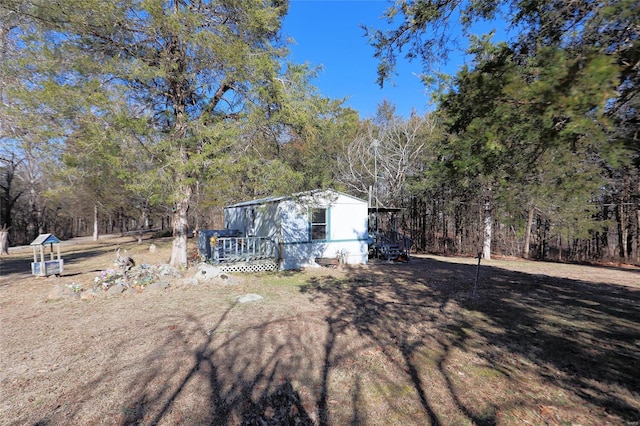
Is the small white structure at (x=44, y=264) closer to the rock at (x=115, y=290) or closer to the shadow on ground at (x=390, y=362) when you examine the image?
the rock at (x=115, y=290)

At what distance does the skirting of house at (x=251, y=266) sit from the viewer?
10.3 m

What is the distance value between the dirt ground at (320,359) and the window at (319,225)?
4657 mm

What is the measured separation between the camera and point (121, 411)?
2.81 meters

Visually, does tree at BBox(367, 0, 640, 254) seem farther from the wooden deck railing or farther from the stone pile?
the wooden deck railing

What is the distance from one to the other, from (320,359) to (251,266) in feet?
23.9

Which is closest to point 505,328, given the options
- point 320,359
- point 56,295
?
point 320,359

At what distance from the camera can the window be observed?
1188 centimetres

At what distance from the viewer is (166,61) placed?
7.75 metres

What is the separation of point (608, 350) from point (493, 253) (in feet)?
48.7

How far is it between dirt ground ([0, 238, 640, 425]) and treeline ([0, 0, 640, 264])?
205cm

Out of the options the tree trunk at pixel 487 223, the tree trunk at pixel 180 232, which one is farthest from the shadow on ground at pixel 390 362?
the tree trunk at pixel 487 223

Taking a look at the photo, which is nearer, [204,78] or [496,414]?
[496,414]

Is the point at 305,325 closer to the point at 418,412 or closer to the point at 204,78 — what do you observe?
the point at 418,412

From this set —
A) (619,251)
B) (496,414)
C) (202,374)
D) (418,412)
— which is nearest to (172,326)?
(202,374)
